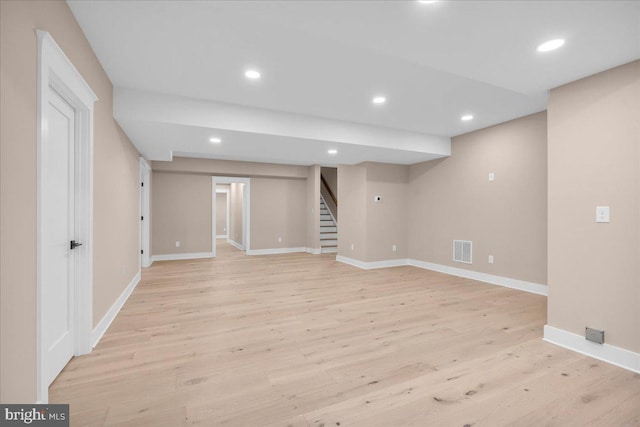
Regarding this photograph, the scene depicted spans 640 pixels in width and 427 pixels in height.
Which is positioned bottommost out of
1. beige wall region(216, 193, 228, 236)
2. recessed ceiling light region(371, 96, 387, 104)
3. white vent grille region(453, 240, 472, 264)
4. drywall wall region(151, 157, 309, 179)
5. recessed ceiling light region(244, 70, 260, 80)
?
white vent grille region(453, 240, 472, 264)

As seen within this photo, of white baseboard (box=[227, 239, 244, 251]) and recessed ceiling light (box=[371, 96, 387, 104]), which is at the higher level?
recessed ceiling light (box=[371, 96, 387, 104])

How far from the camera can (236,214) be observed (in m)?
9.77

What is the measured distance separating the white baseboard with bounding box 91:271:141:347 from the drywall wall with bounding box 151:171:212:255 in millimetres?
2871

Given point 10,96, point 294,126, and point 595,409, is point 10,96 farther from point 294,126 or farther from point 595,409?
point 595,409

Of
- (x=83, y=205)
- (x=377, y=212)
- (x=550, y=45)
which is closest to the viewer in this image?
(x=550, y=45)

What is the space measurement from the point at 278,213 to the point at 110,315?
5441mm

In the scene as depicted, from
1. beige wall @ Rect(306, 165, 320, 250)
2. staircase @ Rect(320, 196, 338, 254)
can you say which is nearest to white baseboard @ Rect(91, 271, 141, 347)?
beige wall @ Rect(306, 165, 320, 250)

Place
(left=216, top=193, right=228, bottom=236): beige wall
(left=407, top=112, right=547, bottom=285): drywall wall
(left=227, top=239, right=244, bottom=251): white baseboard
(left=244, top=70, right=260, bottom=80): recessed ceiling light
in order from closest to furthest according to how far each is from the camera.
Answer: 1. (left=244, top=70, right=260, bottom=80): recessed ceiling light
2. (left=407, top=112, right=547, bottom=285): drywall wall
3. (left=227, top=239, right=244, bottom=251): white baseboard
4. (left=216, top=193, right=228, bottom=236): beige wall

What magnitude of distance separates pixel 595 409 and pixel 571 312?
39.3 inches

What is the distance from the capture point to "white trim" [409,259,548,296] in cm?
410

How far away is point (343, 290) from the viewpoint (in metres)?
4.29

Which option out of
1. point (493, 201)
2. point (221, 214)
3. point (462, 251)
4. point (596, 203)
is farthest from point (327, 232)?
point (596, 203)

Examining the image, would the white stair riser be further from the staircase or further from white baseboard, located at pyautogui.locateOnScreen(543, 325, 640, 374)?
white baseboard, located at pyautogui.locateOnScreen(543, 325, 640, 374)

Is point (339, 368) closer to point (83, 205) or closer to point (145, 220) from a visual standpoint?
point (83, 205)
